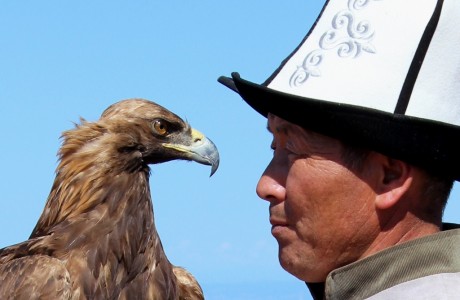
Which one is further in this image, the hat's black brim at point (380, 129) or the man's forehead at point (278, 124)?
the man's forehead at point (278, 124)

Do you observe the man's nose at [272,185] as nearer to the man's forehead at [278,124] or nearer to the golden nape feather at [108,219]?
the man's forehead at [278,124]

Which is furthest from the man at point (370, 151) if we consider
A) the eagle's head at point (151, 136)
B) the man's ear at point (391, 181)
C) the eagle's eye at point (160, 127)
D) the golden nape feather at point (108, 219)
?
the eagle's eye at point (160, 127)

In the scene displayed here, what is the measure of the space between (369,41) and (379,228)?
0.60 meters

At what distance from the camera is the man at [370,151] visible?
10.0 feet

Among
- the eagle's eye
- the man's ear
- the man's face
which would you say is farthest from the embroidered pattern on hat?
the eagle's eye

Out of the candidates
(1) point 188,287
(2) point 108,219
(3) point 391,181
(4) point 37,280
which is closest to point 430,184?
(3) point 391,181

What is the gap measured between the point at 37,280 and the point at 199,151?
5.69 feet

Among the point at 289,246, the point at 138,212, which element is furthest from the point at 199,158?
the point at 289,246

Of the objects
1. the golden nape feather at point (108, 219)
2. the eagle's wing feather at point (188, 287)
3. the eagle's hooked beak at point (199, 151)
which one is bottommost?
the eagle's wing feather at point (188, 287)

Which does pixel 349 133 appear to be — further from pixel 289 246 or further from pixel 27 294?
pixel 27 294

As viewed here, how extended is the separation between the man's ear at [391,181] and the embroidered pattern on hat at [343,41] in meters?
0.34

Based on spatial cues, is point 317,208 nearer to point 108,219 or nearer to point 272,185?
point 272,185

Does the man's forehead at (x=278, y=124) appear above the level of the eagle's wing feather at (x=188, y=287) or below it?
above

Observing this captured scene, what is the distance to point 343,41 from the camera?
10.6 ft
